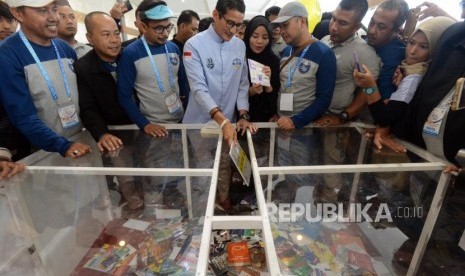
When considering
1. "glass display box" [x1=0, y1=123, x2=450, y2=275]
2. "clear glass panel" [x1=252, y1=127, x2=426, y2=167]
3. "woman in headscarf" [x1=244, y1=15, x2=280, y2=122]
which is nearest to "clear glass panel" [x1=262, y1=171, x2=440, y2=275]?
"glass display box" [x1=0, y1=123, x2=450, y2=275]

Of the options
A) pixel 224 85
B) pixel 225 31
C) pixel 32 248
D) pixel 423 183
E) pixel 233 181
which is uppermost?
pixel 225 31

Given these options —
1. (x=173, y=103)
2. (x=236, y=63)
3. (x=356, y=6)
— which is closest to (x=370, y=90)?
(x=356, y=6)

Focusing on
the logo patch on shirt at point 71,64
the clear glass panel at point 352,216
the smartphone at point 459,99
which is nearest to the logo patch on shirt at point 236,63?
the clear glass panel at point 352,216

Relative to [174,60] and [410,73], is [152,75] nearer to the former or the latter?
[174,60]

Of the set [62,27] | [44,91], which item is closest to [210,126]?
[44,91]

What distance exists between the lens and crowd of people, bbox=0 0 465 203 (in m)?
1.15

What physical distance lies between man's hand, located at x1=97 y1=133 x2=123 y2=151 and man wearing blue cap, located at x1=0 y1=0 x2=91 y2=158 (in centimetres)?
9

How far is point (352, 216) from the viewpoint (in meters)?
1.40

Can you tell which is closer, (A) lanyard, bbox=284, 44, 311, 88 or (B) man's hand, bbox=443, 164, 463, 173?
(B) man's hand, bbox=443, 164, 463, 173

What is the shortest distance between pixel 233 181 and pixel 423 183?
0.91 meters

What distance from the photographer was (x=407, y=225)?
126 cm

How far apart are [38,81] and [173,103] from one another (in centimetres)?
69

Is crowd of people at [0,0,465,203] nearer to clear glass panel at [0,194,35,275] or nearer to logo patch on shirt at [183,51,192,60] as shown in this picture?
logo patch on shirt at [183,51,192,60]

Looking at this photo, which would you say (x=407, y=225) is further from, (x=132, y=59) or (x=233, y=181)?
(x=132, y=59)
